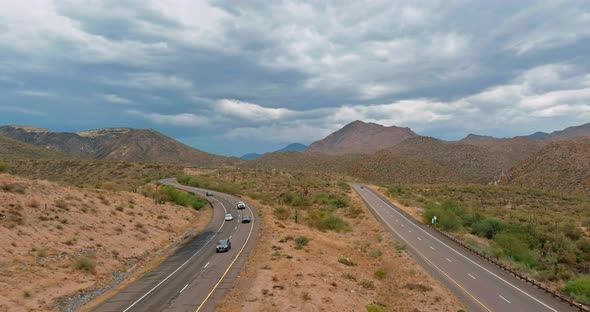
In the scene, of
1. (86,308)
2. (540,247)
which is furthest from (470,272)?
(86,308)

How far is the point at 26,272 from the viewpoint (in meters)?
23.0

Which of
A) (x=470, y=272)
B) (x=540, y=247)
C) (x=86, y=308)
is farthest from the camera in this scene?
(x=540, y=247)

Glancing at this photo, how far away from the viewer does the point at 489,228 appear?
50344 millimetres

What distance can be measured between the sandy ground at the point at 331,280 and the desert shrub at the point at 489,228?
51.2ft

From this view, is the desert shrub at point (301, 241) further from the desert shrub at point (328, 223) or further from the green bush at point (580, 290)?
the green bush at point (580, 290)

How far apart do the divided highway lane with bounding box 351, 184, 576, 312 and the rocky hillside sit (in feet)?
253

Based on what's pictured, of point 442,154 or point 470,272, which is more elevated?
point 442,154

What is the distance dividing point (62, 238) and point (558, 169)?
132 metres

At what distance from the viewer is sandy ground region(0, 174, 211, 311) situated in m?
22.3

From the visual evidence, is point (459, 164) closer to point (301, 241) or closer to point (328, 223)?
point (328, 223)

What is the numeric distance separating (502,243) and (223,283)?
34.8m

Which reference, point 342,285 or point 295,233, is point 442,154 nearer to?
point 295,233

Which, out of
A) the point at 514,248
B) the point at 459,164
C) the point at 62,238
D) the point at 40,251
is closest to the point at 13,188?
the point at 62,238

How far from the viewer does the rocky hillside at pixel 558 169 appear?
337ft
